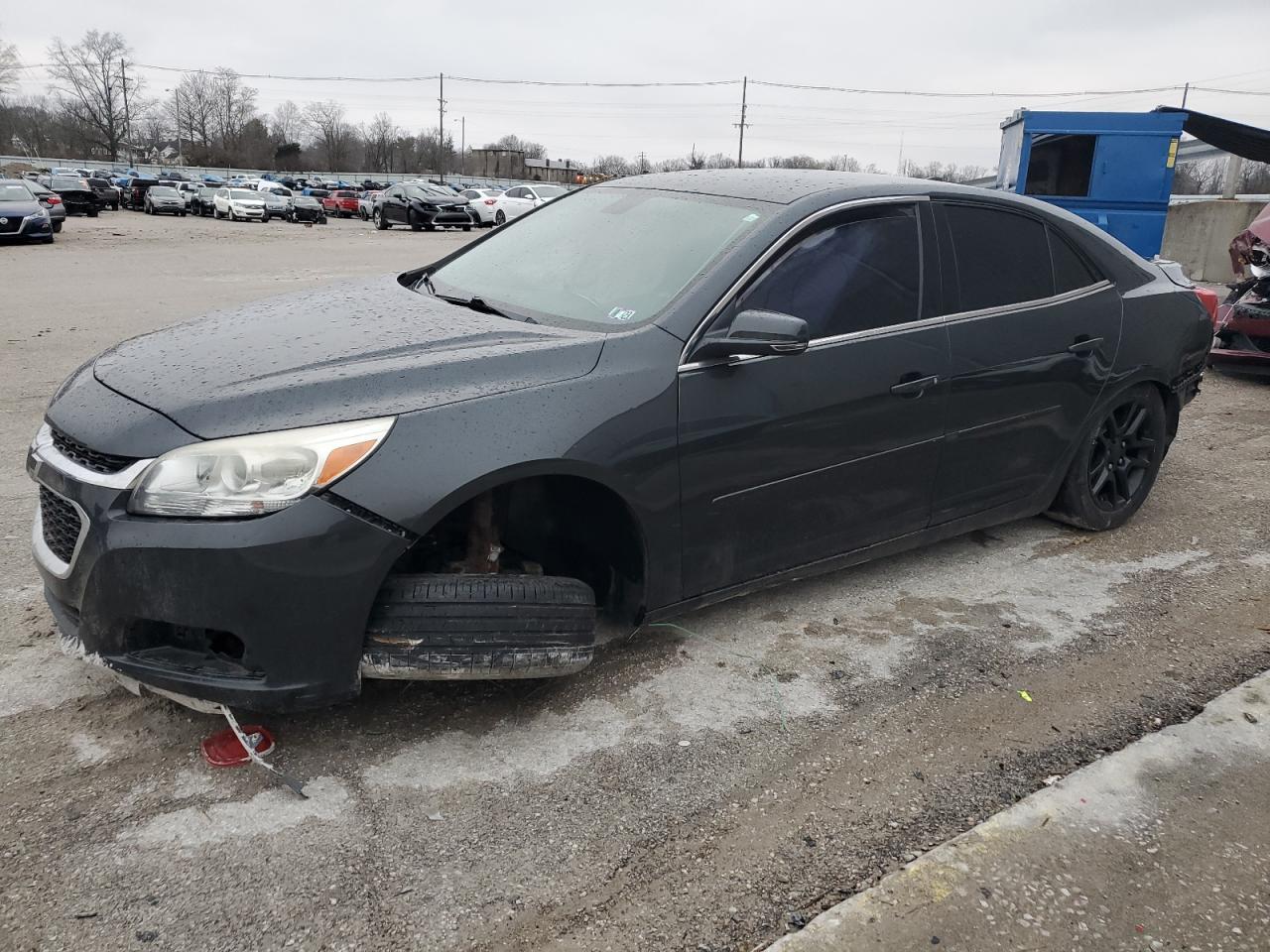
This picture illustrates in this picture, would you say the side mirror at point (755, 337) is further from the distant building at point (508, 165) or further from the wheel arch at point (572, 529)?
the distant building at point (508, 165)

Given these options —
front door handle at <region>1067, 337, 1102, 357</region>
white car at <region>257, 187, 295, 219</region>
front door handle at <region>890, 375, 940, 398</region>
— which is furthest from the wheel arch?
white car at <region>257, 187, 295, 219</region>

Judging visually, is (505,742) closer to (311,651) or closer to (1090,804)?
(311,651)

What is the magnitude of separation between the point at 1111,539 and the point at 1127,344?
0.93m

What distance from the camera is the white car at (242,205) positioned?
37250mm

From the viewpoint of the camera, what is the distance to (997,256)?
3.93 metres

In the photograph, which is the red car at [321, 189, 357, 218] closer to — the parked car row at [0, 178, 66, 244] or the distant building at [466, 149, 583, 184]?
the parked car row at [0, 178, 66, 244]

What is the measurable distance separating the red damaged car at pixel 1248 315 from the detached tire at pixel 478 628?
7.13 meters

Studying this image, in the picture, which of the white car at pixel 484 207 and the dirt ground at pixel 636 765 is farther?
the white car at pixel 484 207

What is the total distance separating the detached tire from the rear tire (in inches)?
105

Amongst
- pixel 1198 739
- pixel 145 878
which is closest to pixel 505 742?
pixel 145 878

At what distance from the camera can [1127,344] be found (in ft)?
14.2

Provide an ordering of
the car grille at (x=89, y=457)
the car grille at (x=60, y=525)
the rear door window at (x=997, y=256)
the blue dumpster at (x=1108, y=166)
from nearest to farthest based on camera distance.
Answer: the car grille at (x=89, y=457) < the car grille at (x=60, y=525) < the rear door window at (x=997, y=256) < the blue dumpster at (x=1108, y=166)

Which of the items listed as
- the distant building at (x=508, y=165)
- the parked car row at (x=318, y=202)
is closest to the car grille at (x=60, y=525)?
the parked car row at (x=318, y=202)

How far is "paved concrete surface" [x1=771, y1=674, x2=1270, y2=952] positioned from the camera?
7.06ft
